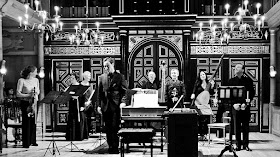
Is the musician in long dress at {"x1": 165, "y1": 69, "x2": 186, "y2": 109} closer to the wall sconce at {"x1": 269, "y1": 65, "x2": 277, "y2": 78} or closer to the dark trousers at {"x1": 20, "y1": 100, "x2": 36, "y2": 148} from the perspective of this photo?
the dark trousers at {"x1": 20, "y1": 100, "x2": 36, "y2": 148}

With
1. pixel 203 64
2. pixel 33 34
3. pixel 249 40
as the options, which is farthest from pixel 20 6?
pixel 249 40

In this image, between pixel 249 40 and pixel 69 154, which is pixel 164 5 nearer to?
pixel 249 40

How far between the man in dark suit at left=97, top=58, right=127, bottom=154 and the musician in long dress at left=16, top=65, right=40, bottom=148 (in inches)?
76.6

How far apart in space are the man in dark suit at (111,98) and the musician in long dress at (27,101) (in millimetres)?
1945

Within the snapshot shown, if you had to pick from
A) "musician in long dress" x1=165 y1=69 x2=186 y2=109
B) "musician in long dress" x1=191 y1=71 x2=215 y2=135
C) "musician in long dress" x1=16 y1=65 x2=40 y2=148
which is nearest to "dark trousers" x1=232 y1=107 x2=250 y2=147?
"musician in long dress" x1=165 y1=69 x2=186 y2=109

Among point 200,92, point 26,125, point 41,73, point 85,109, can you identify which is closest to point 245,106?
point 200,92

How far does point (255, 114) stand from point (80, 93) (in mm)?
6172

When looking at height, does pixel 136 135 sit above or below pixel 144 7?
below

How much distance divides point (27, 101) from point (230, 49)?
239 inches

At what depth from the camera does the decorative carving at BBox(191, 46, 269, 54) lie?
42.0 ft

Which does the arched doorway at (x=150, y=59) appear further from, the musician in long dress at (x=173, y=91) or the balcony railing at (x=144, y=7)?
the musician in long dress at (x=173, y=91)

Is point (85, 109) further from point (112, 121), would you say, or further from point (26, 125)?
point (112, 121)

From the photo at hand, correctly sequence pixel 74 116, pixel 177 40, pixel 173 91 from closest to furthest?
pixel 173 91 → pixel 74 116 → pixel 177 40

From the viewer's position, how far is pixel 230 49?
12.9 meters
